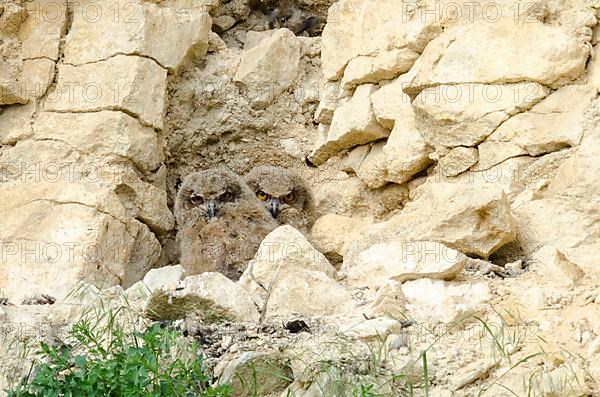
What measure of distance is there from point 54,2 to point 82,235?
1.88m

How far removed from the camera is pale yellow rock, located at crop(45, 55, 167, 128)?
6.86 m

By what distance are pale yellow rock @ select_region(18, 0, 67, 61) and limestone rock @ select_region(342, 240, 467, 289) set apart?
9.47ft

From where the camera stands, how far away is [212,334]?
453 centimetres

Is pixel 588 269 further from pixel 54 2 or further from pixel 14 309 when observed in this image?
pixel 54 2

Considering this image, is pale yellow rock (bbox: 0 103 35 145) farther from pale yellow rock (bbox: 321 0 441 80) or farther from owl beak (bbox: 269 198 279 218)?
pale yellow rock (bbox: 321 0 441 80)

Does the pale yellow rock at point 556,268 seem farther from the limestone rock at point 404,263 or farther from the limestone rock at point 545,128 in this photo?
the limestone rock at point 545,128

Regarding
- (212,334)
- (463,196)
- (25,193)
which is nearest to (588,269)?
(463,196)

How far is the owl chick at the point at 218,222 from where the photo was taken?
6.66 m

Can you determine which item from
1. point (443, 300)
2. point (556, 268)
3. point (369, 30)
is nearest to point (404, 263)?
point (443, 300)

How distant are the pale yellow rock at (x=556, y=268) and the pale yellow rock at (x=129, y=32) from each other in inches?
125

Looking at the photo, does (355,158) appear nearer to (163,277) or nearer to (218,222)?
(218,222)

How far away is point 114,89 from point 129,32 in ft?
1.50

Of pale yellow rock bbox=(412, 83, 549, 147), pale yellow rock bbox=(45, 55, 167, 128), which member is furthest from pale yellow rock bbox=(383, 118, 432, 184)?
pale yellow rock bbox=(45, 55, 167, 128)

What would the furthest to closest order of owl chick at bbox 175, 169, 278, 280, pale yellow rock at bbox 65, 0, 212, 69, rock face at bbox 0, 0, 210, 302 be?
pale yellow rock at bbox 65, 0, 212, 69 → owl chick at bbox 175, 169, 278, 280 → rock face at bbox 0, 0, 210, 302
